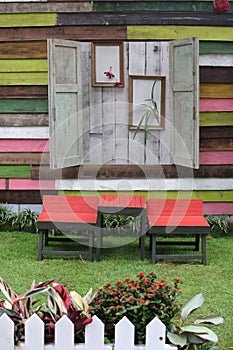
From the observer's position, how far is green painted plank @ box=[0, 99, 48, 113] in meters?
7.39

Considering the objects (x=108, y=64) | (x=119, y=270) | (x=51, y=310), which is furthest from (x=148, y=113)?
(x=51, y=310)

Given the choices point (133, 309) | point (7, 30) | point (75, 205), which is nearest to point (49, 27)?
point (7, 30)

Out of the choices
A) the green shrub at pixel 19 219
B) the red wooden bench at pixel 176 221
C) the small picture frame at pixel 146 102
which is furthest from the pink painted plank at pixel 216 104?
the green shrub at pixel 19 219

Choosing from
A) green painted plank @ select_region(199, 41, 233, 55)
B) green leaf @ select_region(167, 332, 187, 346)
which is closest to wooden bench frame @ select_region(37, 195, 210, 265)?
green painted plank @ select_region(199, 41, 233, 55)

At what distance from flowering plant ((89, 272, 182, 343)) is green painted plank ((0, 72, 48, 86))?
423 centimetres

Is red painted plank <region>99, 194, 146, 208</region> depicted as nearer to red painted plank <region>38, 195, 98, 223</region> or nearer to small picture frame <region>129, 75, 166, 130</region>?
red painted plank <region>38, 195, 98, 223</region>

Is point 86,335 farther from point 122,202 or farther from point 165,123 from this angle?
point 165,123

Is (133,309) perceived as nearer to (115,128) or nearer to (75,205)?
(75,205)

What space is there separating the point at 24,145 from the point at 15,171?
328 mm

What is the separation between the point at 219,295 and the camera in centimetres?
515

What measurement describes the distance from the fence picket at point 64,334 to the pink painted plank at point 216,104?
15.1 ft

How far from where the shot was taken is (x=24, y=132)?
7434 mm

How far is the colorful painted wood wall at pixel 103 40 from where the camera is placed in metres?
7.16

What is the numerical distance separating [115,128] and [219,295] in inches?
115
